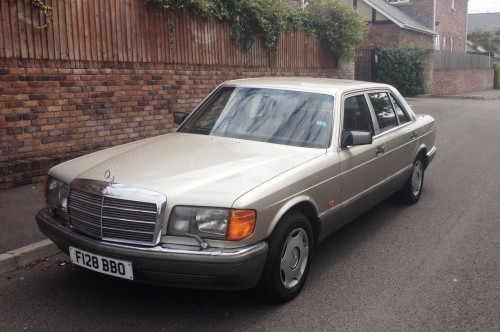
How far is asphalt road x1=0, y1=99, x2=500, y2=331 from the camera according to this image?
3.81 metres

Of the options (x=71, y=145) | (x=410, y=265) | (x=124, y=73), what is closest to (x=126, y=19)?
(x=124, y=73)

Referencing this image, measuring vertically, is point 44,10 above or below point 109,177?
above

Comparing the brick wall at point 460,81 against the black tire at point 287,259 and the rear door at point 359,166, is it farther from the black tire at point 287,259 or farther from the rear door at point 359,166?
the black tire at point 287,259

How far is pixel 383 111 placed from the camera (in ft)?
20.3

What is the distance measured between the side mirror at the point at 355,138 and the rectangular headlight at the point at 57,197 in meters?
2.35

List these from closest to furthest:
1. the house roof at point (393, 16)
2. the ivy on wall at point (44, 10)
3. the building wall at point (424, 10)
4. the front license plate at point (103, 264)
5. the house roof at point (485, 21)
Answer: the front license plate at point (103, 264), the ivy on wall at point (44, 10), the house roof at point (393, 16), the building wall at point (424, 10), the house roof at point (485, 21)

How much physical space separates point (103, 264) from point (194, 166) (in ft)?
3.13

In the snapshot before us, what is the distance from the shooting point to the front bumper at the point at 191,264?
11.5 ft

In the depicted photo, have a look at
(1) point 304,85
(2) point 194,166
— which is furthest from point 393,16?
(2) point 194,166

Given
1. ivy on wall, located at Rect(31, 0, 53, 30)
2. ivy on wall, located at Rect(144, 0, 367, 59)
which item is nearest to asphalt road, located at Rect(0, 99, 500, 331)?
ivy on wall, located at Rect(31, 0, 53, 30)

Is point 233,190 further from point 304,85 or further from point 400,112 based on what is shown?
point 400,112

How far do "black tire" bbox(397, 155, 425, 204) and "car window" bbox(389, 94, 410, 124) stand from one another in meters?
0.58

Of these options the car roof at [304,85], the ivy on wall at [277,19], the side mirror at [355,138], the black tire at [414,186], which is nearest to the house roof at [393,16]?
the ivy on wall at [277,19]

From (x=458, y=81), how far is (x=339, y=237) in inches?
1162
